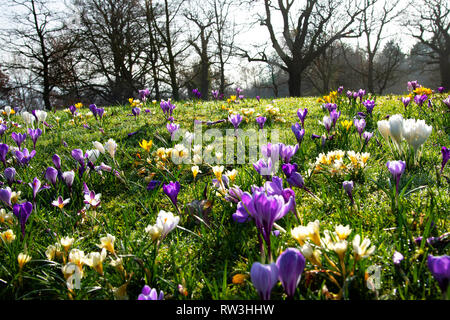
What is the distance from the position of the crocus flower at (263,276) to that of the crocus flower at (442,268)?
0.43m

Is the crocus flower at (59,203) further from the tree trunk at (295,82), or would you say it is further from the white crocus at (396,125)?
the tree trunk at (295,82)

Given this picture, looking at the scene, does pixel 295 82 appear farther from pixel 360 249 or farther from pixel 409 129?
pixel 360 249

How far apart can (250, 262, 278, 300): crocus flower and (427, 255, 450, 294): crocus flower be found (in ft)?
1.40

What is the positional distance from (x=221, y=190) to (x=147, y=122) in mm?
3096

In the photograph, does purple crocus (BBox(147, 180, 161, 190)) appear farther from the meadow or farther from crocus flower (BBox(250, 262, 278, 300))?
crocus flower (BBox(250, 262, 278, 300))

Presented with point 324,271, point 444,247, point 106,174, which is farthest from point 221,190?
Answer: point 106,174

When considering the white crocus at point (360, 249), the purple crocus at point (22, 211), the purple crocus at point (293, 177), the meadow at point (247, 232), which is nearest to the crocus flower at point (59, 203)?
the meadow at point (247, 232)

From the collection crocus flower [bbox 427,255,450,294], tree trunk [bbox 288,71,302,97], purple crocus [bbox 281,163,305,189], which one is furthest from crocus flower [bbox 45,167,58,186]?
tree trunk [bbox 288,71,302,97]

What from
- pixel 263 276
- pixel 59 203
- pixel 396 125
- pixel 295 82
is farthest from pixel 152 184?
pixel 295 82

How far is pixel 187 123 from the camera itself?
445cm

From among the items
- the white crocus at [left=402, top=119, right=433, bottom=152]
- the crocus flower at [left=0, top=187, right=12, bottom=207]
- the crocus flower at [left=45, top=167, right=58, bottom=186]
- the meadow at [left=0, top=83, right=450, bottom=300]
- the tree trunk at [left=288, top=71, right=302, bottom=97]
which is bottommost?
the meadow at [left=0, top=83, right=450, bottom=300]

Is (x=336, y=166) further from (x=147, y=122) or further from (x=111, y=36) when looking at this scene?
(x=111, y=36)

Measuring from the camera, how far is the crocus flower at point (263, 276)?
2.55ft

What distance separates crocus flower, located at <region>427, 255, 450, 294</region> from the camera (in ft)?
2.47
